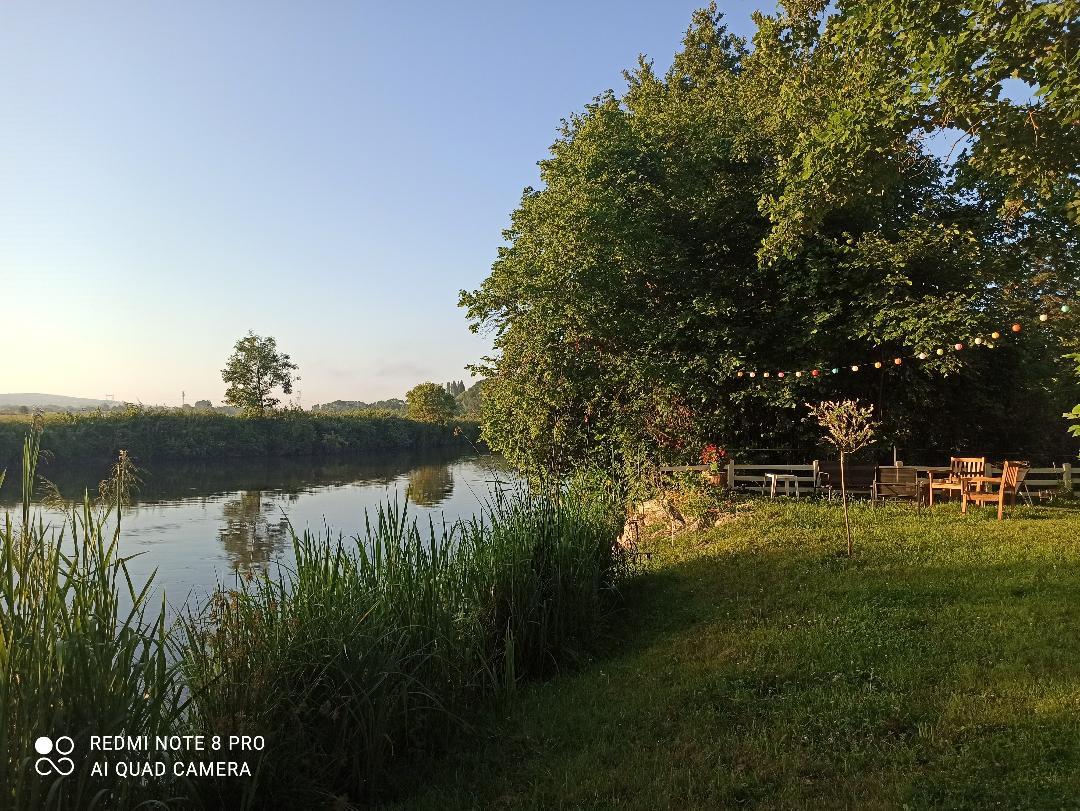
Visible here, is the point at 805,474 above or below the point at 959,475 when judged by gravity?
below

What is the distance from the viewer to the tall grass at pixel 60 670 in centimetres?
291

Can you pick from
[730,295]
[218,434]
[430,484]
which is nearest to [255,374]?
[218,434]

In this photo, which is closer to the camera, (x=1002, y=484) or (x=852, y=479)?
(x=1002, y=484)

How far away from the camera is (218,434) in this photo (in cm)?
4238

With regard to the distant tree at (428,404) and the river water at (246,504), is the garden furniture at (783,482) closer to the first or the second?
the river water at (246,504)

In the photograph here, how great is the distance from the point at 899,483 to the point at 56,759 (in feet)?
48.0

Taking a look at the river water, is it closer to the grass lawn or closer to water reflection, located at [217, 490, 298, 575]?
water reflection, located at [217, 490, 298, 575]

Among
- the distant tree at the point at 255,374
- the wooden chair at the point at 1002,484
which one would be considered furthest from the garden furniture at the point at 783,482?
the distant tree at the point at 255,374

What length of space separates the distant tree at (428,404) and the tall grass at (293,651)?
5416cm

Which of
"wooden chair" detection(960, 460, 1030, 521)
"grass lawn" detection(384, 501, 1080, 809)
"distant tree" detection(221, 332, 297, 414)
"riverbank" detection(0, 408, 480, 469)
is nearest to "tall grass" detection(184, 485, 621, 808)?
"grass lawn" detection(384, 501, 1080, 809)

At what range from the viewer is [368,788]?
4480mm

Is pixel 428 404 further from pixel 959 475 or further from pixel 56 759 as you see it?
pixel 56 759

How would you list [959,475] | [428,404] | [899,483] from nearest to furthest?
1. [959,475]
2. [899,483]
3. [428,404]

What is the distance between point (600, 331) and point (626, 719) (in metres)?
12.4
